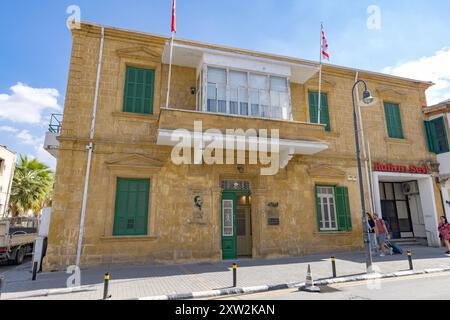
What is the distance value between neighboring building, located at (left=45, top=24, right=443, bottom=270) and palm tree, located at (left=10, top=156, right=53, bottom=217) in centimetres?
1454

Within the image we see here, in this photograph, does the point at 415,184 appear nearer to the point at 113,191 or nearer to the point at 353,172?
the point at 353,172

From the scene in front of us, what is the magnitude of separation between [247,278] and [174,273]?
2.38 metres

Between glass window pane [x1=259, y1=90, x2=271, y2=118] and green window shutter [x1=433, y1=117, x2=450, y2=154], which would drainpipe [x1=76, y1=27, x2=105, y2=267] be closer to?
glass window pane [x1=259, y1=90, x2=271, y2=118]

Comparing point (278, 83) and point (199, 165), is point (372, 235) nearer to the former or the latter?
point (278, 83)

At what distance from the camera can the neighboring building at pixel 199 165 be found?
970cm

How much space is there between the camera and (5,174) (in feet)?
76.5

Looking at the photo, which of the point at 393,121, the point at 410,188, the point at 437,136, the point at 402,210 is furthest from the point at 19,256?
the point at 437,136

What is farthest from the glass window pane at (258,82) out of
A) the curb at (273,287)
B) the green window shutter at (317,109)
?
the curb at (273,287)

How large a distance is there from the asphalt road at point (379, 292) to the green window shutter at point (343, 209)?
5039 mm

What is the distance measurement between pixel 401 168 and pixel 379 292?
9991mm

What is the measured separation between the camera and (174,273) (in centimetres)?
827

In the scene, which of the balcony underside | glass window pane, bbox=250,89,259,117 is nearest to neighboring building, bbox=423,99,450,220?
the balcony underside

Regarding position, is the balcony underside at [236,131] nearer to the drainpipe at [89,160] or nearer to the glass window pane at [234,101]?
the glass window pane at [234,101]
